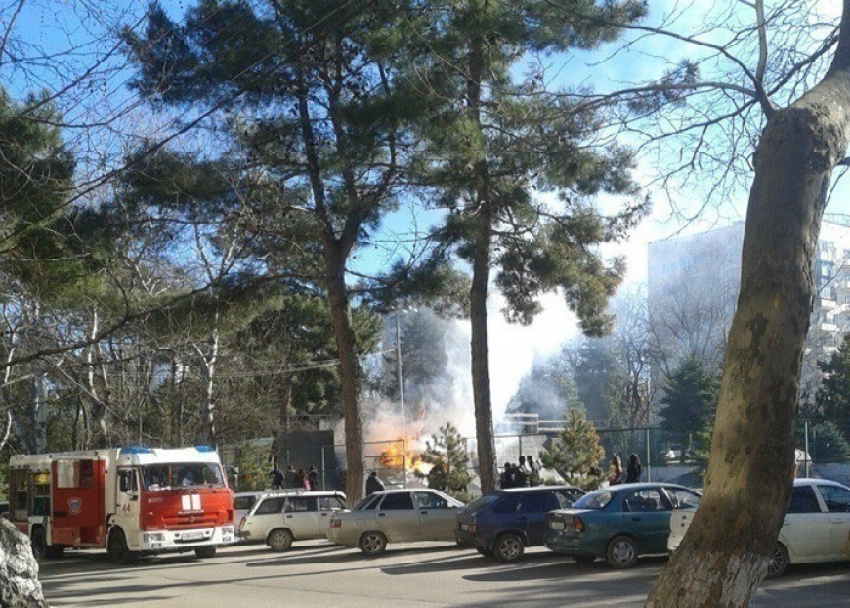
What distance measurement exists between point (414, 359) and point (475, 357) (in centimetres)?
5429

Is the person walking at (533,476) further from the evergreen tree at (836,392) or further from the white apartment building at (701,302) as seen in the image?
the white apartment building at (701,302)

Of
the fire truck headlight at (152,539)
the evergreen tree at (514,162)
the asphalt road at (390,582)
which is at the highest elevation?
the evergreen tree at (514,162)

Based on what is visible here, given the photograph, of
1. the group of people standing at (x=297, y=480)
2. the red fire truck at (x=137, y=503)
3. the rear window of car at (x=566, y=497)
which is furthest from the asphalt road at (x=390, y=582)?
the group of people standing at (x=297, y=480)

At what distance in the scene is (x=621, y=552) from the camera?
18.1 m

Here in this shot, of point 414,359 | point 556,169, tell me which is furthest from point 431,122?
point 414,359

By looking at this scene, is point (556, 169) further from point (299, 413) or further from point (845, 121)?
point (299, 413)

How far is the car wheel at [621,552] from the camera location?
1803 cm

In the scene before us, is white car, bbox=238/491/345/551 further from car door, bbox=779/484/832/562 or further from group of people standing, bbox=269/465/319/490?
car door, bbox=779/484/832/562

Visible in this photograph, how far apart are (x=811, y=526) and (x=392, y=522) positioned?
946 cm

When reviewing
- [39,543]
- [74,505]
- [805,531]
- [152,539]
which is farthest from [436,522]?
[39,543]

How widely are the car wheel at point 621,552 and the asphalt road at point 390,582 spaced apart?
0.63 feet

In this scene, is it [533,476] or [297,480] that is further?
[297,480]

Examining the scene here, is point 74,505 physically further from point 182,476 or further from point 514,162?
point 514,162

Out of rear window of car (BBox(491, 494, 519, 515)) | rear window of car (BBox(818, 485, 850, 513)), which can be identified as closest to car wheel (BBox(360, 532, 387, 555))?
rear window of car (BBox(491, 494, 519, 515))
